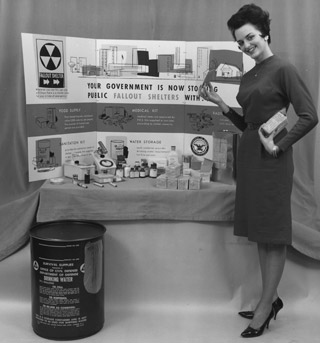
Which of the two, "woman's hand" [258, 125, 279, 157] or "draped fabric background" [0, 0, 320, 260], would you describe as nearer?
"woman's hand" [258, 125, 279, 157]

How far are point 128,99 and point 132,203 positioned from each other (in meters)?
0.60

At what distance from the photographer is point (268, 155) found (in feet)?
7.84

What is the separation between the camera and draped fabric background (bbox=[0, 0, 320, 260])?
277 cm

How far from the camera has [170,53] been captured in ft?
9.47

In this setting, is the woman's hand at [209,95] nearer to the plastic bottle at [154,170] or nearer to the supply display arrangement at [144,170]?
the supply display arrangement at [144,170]

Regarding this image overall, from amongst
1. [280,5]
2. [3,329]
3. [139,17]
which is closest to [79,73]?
[139,17]

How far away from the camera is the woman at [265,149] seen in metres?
2.29

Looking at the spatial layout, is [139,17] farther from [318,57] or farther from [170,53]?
[318,57]

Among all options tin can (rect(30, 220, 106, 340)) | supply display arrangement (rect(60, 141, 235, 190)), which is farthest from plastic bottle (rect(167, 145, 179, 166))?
tin can (rect(30, 220, 106, 340))

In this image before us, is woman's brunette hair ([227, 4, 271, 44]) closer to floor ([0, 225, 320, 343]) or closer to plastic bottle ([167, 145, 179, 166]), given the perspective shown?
plastic bottle ([167, 145, 179, 166])

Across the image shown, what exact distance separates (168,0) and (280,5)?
0.57 metres

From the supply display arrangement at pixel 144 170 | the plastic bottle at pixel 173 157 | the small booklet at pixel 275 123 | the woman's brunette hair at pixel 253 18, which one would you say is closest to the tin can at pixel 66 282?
the supply display arrangement at pixel 144 170

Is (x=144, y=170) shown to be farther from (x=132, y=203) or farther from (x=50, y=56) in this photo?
(x=50, y=56)

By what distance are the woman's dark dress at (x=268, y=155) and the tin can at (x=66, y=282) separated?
70 centimetres
